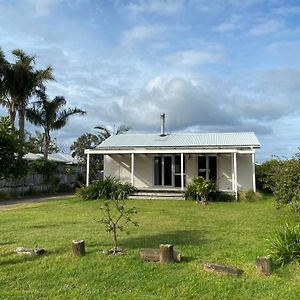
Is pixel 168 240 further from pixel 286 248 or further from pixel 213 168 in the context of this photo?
pixel 213 168

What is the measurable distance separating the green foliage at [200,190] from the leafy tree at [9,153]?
12.1 m

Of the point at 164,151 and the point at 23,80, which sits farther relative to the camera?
the point at 23,80

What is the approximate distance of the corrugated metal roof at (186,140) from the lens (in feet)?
74.1

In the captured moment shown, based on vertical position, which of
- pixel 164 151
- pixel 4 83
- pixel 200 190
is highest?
pixel 4 83

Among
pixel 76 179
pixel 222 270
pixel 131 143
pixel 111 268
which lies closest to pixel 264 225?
pixel 222 270

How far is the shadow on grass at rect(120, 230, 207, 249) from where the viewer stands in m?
8.38

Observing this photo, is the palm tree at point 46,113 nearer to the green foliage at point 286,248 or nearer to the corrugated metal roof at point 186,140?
the corrugated metal roof at point 186,140

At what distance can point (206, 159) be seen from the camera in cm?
2352

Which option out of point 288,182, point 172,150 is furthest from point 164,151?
point 288,182

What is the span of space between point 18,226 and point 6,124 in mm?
4367

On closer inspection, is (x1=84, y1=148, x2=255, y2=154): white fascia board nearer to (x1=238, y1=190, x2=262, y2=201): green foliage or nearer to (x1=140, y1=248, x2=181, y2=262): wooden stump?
(x1=238, y1=190, x2=262, y2=201): green foliage

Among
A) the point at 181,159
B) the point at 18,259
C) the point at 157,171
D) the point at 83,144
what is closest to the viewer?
the point at 18,259

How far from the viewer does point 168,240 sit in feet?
29.1

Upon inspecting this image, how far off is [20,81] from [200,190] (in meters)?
15.2
